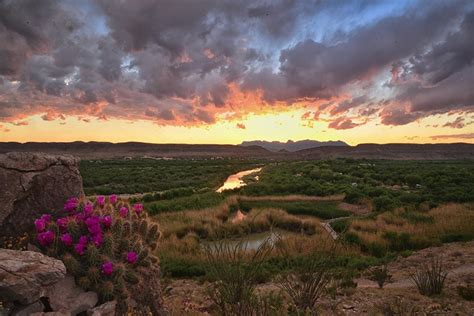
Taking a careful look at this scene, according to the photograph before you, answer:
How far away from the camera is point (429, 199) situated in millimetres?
27875

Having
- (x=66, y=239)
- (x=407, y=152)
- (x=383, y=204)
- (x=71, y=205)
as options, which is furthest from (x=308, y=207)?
(x=407, y=152)

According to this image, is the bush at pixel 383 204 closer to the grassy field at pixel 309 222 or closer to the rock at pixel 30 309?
the grassy field at pixel 309 222

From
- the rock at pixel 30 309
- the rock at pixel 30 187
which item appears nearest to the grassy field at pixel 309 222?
the rock at pixel 30 309

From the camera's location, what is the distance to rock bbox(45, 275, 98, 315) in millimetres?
5309

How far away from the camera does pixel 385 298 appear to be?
955cm

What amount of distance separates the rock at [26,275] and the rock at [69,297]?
345mm

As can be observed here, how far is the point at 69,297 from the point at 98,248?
937 millimetres

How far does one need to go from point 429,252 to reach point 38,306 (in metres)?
14.2

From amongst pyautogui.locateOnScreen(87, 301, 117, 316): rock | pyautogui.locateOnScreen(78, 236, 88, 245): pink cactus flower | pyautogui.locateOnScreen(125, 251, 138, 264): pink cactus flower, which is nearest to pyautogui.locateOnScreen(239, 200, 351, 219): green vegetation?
pyautogui.locateOnScreen(125, 251, 138, 264): pink cactus flower

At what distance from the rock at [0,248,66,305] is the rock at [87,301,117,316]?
73 centimetres

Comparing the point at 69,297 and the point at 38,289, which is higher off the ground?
the point at 38,289

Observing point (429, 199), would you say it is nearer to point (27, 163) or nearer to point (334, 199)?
point (334, 199)

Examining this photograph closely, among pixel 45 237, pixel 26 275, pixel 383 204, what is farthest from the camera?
pixel 383 204

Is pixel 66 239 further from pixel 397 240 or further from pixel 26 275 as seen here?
pixel 397 240
